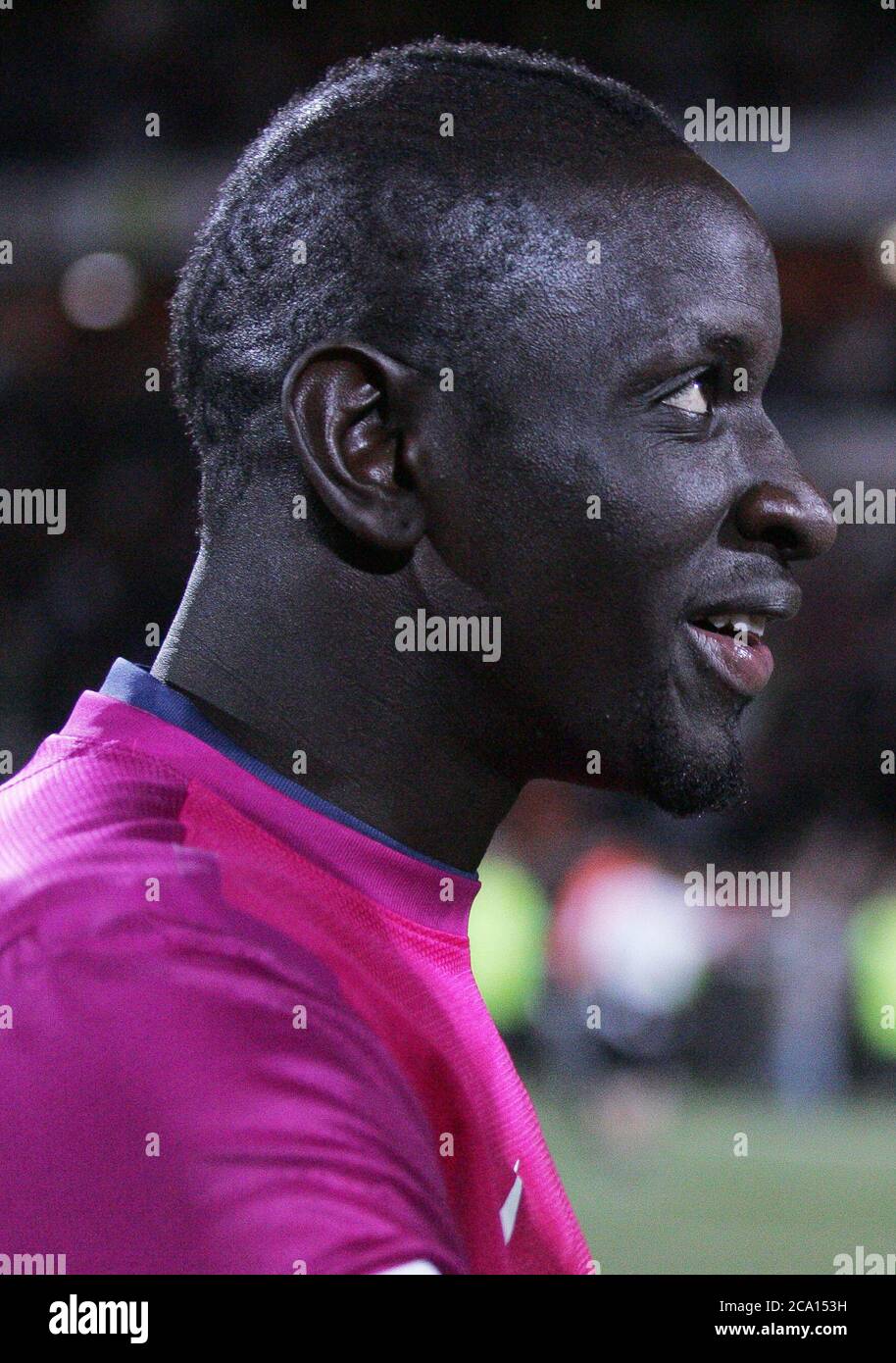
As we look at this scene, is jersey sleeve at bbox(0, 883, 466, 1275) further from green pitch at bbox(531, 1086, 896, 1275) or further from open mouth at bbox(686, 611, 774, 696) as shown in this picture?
green pitch at bbox(531, 1086, 896, 1275)

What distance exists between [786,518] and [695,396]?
0.45 feet

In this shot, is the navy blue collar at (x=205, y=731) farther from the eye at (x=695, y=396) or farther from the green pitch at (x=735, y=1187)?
the green pitch at (x=735, y=1187)

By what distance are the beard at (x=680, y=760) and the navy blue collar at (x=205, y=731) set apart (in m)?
0.22

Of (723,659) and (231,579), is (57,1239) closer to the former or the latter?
(231,579)

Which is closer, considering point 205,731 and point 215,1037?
point 215,1037

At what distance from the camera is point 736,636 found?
5.16 ft

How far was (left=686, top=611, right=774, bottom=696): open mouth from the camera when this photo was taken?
155cm

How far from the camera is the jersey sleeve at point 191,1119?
1.10 metres

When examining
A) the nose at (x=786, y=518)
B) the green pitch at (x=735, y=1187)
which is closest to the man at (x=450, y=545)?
the nose at (x=786, y=518)

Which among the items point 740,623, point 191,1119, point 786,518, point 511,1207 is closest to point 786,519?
point 786,518

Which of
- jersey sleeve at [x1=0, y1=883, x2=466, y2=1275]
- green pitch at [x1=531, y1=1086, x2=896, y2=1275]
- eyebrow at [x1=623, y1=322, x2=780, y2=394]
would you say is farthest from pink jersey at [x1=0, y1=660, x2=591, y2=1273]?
green pitch at [x1=531, y1=1086, x2=896, y2=1275]

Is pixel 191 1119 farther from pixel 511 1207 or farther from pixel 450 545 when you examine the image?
pixel 450 545

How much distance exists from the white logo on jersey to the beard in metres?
0.35

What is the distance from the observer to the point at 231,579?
4.96ft
